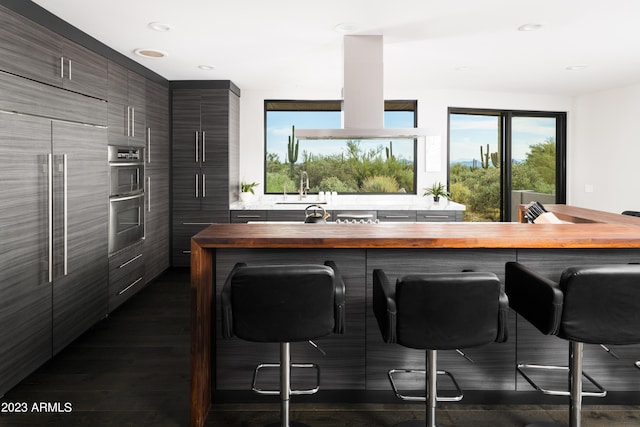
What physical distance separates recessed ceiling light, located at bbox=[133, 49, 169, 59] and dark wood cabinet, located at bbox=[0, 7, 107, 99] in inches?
17.1

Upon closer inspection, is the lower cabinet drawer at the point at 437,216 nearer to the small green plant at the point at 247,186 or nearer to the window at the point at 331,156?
the window at the point at 331,156

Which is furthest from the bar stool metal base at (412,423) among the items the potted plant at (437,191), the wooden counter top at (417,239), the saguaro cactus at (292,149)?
the saguaro cactus at (292,149)

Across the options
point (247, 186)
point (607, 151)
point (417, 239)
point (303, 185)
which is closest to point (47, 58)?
point (417, 239)

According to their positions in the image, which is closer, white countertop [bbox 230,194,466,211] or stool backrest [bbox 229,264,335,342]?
stool backrest [bbox 229,264,335,342]

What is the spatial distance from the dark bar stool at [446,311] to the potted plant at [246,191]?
444 centimetres

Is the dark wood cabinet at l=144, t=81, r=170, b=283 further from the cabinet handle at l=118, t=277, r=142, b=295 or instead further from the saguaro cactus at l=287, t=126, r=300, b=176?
the saguaro cactus at l=287, t=126, r=300, b=176

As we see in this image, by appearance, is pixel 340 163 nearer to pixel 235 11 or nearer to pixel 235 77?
pixel 235 77

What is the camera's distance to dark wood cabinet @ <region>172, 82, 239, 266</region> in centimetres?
593

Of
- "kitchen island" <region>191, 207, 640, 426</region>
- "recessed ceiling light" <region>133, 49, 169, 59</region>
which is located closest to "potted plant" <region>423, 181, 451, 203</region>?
"kitchen island" <region>191, 207, 640, 426</region>

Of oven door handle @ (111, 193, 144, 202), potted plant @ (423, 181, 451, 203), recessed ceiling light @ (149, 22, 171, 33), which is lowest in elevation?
oven door handle @ (111, 193, 144, 202)

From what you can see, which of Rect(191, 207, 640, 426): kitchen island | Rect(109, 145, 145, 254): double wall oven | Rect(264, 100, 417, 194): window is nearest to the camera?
Rect(191, 207, 640, 426): kitchen island

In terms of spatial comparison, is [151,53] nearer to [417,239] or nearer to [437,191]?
[417,239]

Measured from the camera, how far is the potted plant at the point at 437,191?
6364mm

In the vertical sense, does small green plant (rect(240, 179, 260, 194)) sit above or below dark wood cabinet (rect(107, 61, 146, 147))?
below
